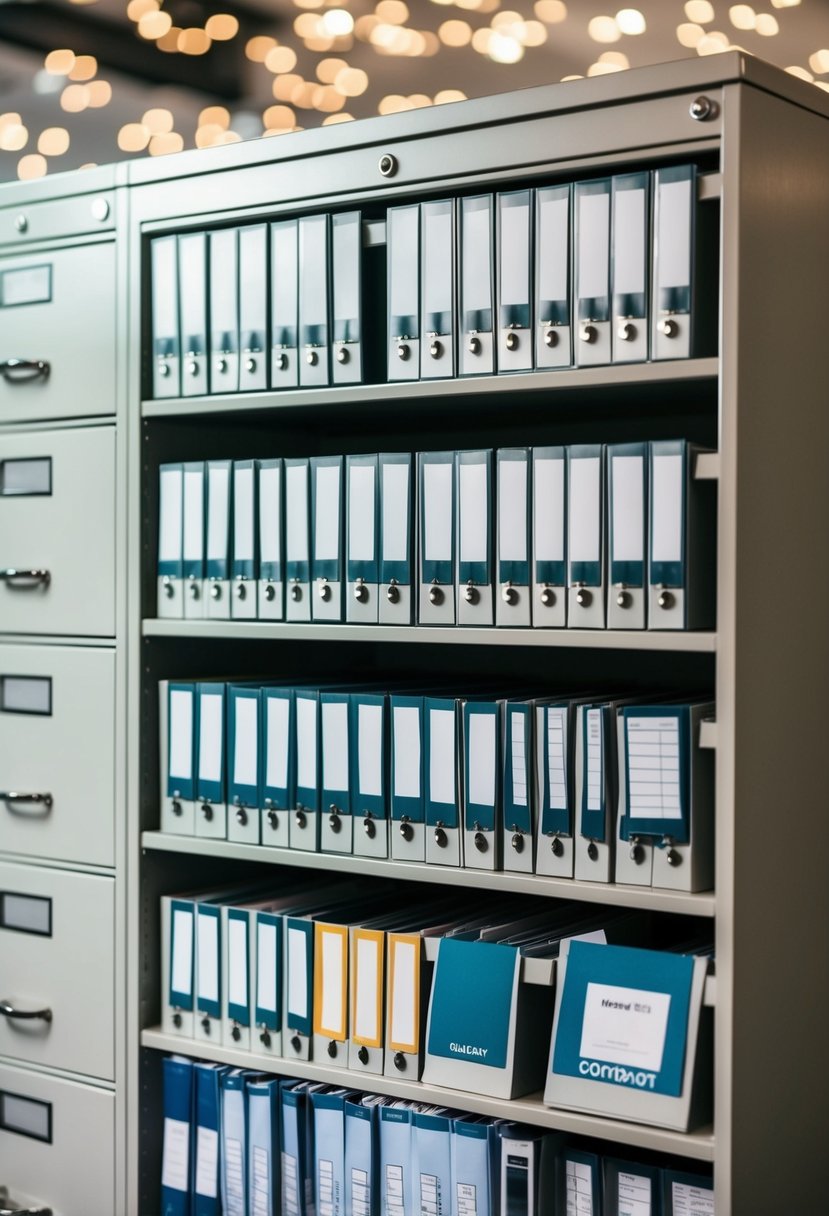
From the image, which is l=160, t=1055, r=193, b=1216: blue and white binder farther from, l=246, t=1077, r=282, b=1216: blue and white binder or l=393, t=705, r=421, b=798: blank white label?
l=393, t=705, r=421, b=798: blank white label

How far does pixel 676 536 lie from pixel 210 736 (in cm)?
81

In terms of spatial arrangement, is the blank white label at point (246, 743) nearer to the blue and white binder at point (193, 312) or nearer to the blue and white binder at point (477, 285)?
the blue and white binder at point (193, 312)

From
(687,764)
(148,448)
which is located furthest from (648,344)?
(148,448)

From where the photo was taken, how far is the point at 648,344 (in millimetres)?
1720

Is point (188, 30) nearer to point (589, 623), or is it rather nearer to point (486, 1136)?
point (589, 623)

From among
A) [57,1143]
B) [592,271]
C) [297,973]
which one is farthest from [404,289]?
[57,1143]

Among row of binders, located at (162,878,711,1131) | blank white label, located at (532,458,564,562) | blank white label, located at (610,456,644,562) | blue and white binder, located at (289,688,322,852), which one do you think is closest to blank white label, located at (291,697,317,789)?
blue and white binder, located at (289,688,322,852)

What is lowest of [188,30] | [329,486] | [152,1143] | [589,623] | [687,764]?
[152,1143]

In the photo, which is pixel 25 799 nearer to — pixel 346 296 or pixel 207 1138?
pixel 207 1138

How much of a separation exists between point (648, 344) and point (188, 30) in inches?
56.7

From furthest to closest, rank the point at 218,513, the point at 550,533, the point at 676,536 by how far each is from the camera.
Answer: the point at 218,513, the point at 550,533, the point at 676,536

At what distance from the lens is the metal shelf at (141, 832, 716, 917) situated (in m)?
1.69

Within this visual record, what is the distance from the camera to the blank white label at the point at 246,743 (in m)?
2.08

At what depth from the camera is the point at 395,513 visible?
1944 mm
